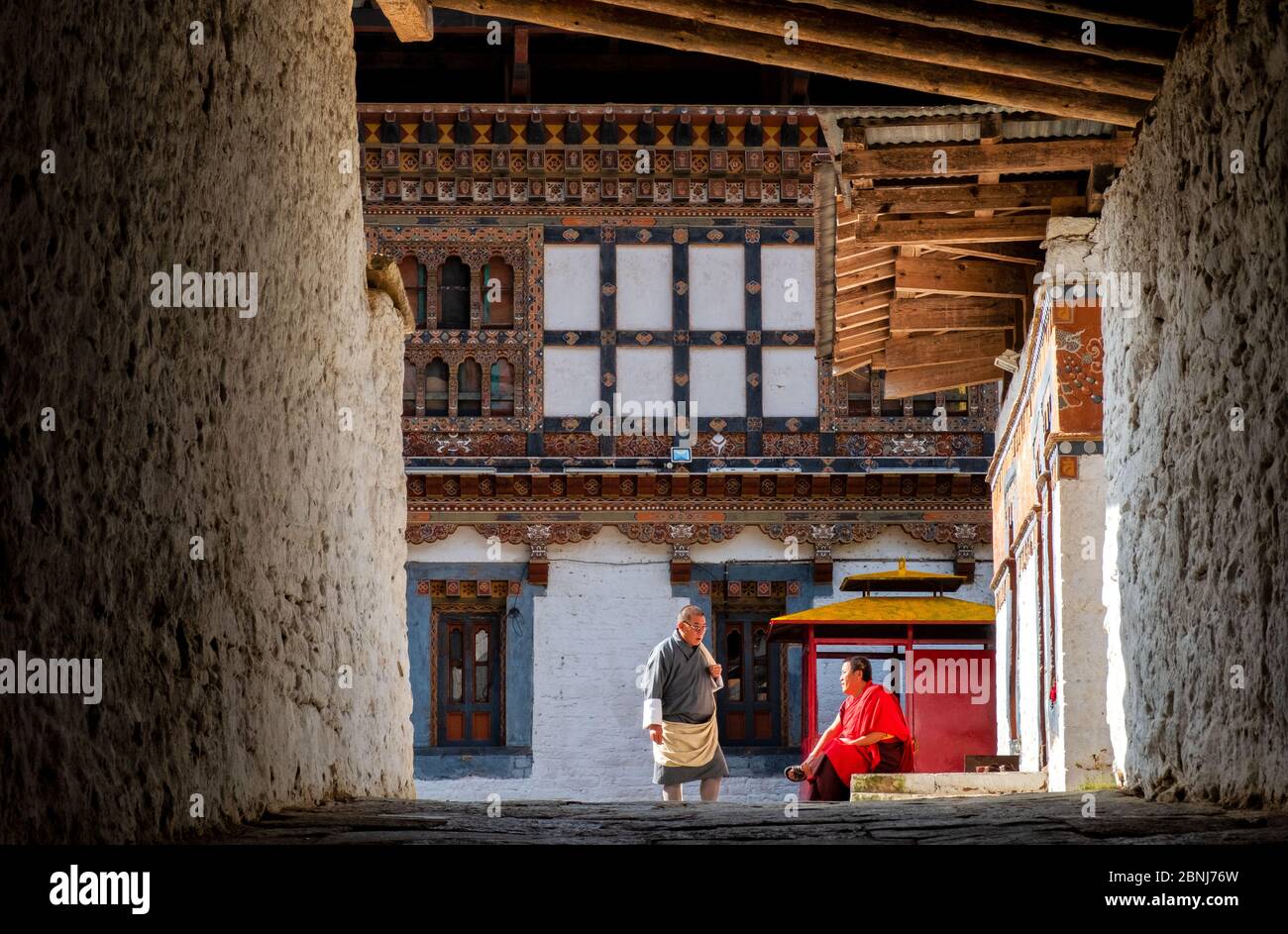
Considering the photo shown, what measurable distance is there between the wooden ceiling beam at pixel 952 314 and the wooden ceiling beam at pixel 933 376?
84 centimetres

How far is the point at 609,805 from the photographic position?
21.7ft

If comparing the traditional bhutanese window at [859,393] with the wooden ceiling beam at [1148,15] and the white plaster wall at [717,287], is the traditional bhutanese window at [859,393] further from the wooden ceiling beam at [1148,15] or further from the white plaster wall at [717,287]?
the wooden ceiling beam at [1148,15]

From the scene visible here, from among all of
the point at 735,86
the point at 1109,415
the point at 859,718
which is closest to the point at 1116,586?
the point at 1109,415

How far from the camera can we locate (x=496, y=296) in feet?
66.8

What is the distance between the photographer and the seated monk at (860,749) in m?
10.7

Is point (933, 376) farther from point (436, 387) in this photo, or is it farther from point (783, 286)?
point (436, 387)

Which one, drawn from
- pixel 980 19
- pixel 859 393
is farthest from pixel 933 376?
pixel 859 393

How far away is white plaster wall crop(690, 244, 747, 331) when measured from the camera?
20.2 m

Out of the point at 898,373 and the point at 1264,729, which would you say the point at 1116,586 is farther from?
the point at 898,373

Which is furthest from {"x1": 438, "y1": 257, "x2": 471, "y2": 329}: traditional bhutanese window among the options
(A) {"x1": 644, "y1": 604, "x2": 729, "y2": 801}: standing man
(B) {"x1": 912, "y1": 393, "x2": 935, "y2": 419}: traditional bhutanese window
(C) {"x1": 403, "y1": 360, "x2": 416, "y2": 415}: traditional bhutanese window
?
(A) {"x1": 644, "y1": 604, "x2": 729, "y2": 801}: standing man

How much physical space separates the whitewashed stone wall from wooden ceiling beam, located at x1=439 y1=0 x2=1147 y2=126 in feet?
41.7

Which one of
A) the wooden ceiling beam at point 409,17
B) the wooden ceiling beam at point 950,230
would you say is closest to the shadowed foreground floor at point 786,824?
the wooden ceiling beam at point 409,17

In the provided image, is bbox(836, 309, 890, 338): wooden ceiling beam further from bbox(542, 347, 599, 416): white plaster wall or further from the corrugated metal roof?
bbox(542, 347, 599, 416): white plaster wall

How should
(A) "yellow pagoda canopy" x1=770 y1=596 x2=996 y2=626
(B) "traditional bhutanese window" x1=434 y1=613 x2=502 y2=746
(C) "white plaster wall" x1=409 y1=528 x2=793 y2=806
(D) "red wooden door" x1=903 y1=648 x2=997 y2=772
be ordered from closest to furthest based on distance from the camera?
(A) "yellow pagoda canopy" x1=770 y1=596 x2=996 y2=626 → (D) "red wooden door" x1=903 y1=648 x2=997 y2=772 → (C) "white plaster wall" x1=409 y1=528 x2=793 y2=806 → (B) "traditional bhutanese window" x1=434 y1=613 x2=502 y2=746
